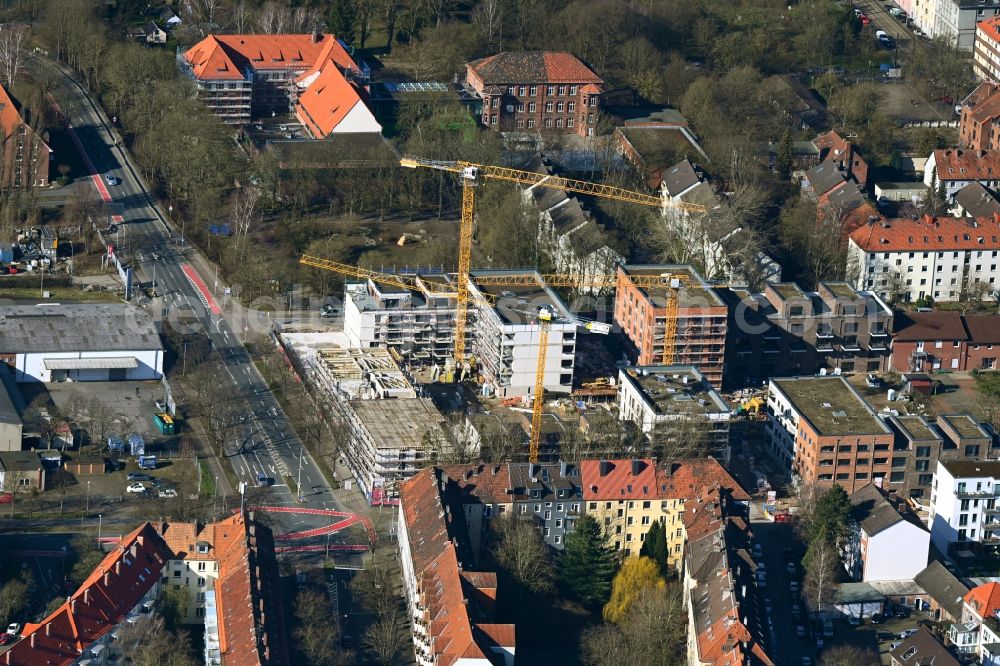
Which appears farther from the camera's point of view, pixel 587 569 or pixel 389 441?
pixel 389 441

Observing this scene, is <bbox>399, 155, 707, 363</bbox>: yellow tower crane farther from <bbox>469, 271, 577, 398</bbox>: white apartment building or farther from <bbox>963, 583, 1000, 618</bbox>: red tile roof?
<bbox>963, 583, 1000, 618</bbox>: red tile roof

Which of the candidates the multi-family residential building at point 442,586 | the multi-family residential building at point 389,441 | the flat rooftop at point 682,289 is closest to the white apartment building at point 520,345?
the flat rooftop at point 682,289

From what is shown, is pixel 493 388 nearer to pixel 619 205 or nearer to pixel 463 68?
pixel 619 205

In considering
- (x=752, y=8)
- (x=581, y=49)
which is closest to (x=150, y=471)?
(x=581, y=49)

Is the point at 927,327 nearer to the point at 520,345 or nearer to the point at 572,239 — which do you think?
the point at 572,239

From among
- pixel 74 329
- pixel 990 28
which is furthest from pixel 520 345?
pixel 990 28

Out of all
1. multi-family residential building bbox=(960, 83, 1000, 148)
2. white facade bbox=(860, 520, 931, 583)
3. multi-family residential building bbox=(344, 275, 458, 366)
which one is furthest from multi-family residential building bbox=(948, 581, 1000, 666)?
multi-family residential building bbox=(960, 83, 1000, 148)
